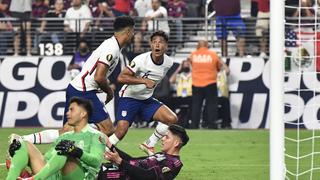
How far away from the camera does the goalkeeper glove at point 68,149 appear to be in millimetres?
10422

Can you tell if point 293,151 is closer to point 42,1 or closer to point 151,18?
point 151,18

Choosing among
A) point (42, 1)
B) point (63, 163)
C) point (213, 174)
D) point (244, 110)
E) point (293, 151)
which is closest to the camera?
point (63, 163)

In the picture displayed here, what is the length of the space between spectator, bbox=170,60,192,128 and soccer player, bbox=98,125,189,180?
13.5m

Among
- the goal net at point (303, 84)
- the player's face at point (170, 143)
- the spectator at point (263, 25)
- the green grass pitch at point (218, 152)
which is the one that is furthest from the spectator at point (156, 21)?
the player's face at point (170, 143)

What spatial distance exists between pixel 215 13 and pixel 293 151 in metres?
7.97

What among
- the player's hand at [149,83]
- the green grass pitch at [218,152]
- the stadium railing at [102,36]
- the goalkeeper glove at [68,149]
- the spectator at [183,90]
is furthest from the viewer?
the stadium railing at [102,36]

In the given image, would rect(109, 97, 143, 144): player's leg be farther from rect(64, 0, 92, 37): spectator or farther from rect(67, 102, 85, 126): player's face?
rect(64, 0, 92, 37): spectator

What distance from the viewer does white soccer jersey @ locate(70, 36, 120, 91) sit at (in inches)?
553

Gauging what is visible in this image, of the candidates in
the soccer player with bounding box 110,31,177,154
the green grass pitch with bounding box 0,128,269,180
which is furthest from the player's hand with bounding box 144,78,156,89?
the green grass pitch with bounding box 0,128,269,180

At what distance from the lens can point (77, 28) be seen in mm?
26797

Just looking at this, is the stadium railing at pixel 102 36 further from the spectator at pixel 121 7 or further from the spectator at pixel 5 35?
the spectator at pixel 121 7

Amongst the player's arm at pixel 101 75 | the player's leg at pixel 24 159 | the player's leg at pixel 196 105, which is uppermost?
the player's arm at pixel 101 75

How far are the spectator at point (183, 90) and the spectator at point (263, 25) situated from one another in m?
1.95

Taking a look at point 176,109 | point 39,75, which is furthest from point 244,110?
point 39,75
